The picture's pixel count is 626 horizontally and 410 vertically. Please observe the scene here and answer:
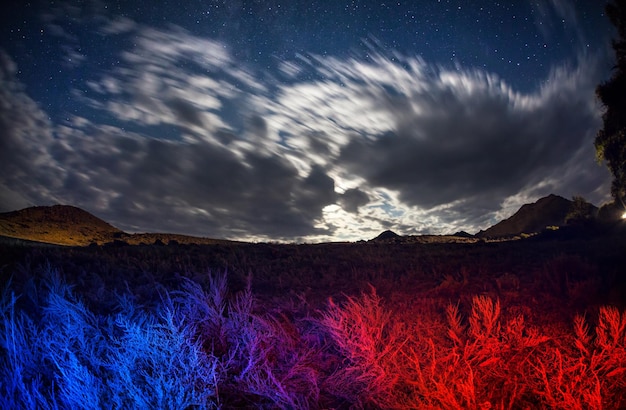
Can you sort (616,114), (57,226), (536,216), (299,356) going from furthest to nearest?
1. (536,216)
2. (57,226)
3. (616,114)
4. (299,356)

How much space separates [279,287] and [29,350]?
6.85 metres

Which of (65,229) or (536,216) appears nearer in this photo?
(65,229)

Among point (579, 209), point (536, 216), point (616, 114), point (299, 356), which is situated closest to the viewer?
point (299, 356)

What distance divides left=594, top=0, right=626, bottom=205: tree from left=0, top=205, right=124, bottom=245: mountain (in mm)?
48528

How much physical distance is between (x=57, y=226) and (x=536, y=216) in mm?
106426

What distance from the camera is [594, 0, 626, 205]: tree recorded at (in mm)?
21469

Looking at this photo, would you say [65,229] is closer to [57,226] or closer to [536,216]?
[57,226]

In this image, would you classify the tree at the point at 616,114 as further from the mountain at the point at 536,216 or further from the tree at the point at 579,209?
the mountain at the point at 536,216

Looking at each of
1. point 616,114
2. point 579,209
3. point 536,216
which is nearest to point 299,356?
point 616,114

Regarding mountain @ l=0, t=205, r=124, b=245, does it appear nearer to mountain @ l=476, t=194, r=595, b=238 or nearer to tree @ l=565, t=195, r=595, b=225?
tree @ l=565, t=195, r=595, b=225

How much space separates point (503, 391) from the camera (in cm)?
347

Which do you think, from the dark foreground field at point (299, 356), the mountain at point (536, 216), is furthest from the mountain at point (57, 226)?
the mountain at point (536, 216)

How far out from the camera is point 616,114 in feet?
72.7

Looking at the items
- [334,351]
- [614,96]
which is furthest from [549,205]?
[334,351]
